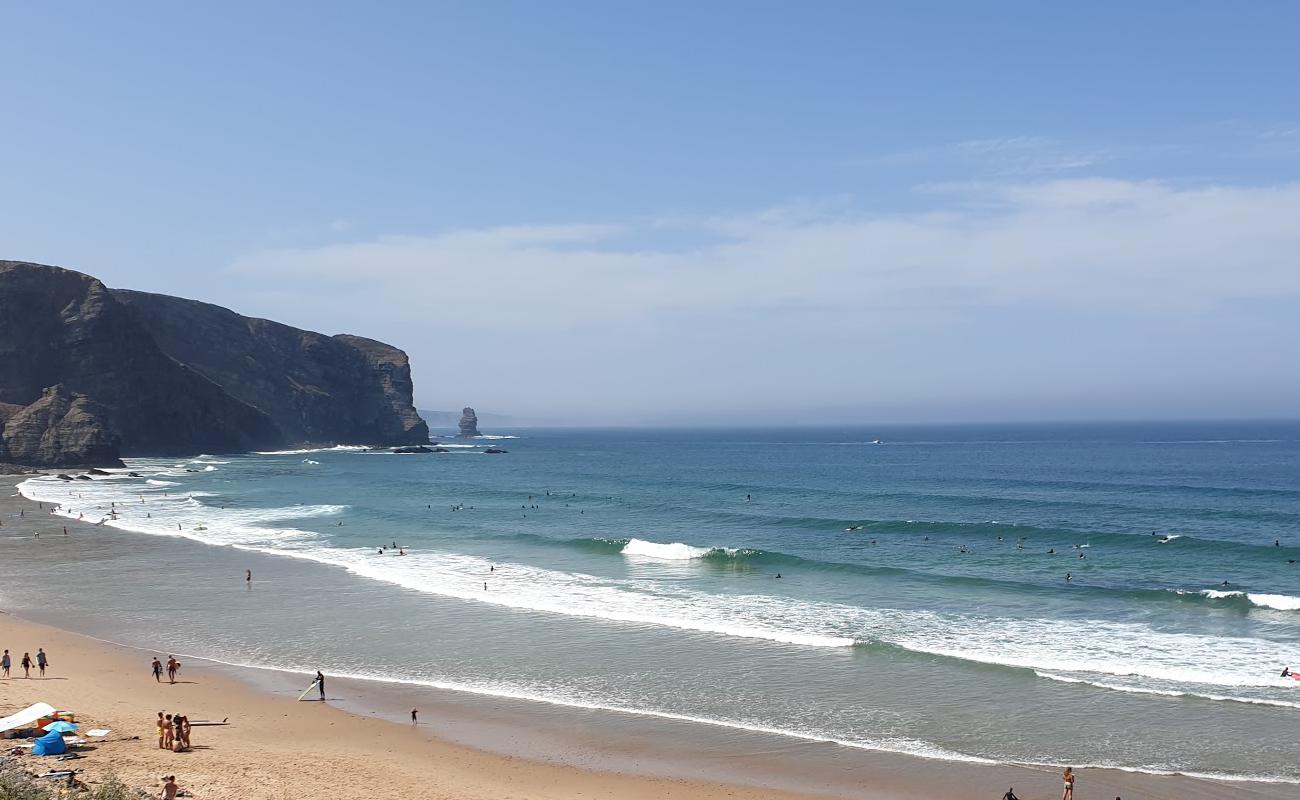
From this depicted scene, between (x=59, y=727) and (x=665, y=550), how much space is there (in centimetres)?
3092

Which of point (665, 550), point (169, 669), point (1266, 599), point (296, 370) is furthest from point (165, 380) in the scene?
point (1266, 599)

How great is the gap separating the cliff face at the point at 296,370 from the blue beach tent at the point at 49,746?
5043 inches

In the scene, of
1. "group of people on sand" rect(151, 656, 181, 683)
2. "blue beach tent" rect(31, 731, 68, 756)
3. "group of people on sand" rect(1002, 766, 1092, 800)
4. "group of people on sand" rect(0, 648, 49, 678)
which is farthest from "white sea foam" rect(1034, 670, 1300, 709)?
"group of people on sand" rect(0, 648, 49, 678)

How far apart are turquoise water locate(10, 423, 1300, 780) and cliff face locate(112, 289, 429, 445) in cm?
6857

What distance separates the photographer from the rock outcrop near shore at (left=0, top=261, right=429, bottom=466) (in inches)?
3927

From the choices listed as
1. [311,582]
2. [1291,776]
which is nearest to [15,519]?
[311,582]

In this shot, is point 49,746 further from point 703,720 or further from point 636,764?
point 703,720

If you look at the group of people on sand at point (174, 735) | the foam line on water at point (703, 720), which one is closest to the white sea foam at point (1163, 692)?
the foam line on water at point (703, 720)

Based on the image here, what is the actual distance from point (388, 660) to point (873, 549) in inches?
1066

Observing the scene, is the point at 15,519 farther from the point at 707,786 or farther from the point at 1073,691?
the point at 1073,691

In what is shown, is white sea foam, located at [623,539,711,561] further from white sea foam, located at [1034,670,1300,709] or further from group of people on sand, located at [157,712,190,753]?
group of people on sand, located at [157,712,190,753]

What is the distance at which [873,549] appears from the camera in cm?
4644

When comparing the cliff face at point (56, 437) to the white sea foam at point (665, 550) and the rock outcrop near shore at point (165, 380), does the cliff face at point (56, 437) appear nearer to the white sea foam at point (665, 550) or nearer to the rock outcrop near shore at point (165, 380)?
the rock outcrop near shore at point (165, 380)

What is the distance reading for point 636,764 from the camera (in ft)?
64.8
